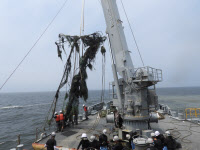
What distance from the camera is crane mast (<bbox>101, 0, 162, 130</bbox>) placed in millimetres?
10695

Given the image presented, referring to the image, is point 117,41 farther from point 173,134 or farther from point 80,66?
point 173,134

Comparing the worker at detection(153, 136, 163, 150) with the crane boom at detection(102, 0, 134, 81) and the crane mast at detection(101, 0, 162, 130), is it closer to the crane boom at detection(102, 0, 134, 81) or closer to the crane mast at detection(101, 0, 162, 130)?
the crane mast at detection(101, 0, 162, 130)

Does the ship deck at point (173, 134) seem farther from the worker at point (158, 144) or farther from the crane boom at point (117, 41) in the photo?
the crane boom at point (117, 41)

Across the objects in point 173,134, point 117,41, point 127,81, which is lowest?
point 173,134

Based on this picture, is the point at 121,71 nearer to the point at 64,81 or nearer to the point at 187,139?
the point at 64,81

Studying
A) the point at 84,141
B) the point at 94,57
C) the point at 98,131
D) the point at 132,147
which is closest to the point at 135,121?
the point at 132,147

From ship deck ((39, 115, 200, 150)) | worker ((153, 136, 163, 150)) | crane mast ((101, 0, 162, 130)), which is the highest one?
crane mast ((101, 0, 162, 130))

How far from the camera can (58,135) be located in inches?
477

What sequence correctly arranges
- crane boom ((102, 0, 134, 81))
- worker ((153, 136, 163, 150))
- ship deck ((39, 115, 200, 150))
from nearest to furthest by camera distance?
1. worker ((153, 136, 163, 150))
2. ship deck ((39, 115, 200, 150))
3. crane boom ((102, 0, 134, 81))

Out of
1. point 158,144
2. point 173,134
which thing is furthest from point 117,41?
point 173,134

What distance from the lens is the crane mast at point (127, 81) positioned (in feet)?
35.1

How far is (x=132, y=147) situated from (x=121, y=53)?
6.51 meters

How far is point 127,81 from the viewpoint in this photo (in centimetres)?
1125

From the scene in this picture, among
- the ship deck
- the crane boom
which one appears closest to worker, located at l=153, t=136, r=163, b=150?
the ship deck
